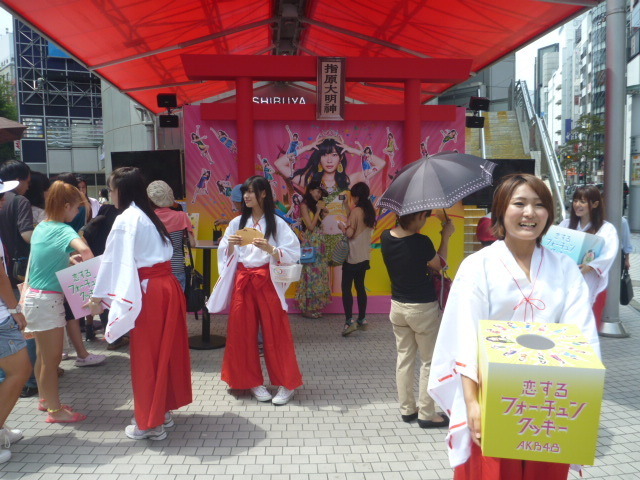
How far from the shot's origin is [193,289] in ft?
16.4

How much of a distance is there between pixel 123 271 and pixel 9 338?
0.75 metres

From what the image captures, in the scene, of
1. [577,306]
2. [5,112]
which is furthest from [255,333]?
[5,112]

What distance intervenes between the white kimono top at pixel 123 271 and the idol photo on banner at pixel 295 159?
3509 mm

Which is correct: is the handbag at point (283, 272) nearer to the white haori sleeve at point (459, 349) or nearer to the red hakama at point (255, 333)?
the red hakama at point (255, 333)

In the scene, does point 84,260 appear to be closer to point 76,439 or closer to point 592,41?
point 76,439

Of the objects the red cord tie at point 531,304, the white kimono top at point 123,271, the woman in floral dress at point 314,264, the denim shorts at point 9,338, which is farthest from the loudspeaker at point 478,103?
the denim shorts at point 9,338

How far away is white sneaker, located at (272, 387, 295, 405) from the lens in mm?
4016

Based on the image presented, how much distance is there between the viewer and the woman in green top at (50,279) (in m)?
3.55

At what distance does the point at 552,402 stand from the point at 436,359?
0.51 meters

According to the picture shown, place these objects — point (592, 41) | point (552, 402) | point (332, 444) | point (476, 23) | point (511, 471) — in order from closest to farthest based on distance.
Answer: point (552, 402) < point (511, 471) < point (332, 444) < point (476, 23) < point (592, 41)

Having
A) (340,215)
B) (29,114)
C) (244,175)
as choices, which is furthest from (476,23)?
(29,114)

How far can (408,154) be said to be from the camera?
6.66 m

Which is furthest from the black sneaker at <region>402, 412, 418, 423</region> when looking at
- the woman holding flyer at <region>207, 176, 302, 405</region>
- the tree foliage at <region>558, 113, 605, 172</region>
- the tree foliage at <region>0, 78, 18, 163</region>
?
the tree foliage at <region>0, 78, 18, 163</region>

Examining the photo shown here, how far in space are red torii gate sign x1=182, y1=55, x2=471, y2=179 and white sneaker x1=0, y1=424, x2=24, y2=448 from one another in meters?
3.81
